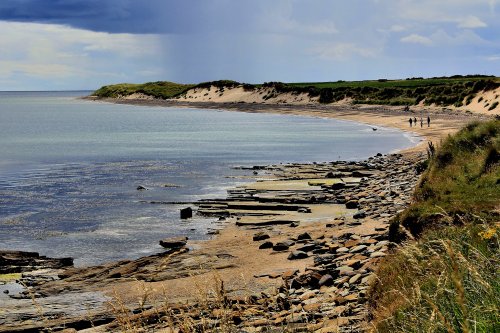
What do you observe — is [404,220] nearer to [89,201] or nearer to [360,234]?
[360,234]

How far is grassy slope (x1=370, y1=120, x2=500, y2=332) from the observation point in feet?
14.5

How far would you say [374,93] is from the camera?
116062 mm

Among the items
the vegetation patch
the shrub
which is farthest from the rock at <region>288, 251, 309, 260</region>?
the shrub

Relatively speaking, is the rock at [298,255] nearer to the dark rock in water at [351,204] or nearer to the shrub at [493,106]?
the dark rock in water at [351,204]

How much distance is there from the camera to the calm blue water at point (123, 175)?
21350 mm

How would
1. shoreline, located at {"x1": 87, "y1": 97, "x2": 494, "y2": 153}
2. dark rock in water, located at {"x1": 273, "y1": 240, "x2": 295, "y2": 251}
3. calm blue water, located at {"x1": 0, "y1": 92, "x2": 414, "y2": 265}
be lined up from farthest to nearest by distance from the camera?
1. shoreline, located at {"x1": 87, "y1": 97, "x2": 494, "y2": 153}
2. calm blue water, located at {"x1": 0, "y1": 92, "x2": 414, "y2": 265}
3. dark rock in water, located at {"x1": 273, "y1": 240, "x2": 295, "y2": 251}

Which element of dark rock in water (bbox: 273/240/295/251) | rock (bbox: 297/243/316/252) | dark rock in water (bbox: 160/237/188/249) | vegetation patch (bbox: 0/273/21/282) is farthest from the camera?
dark rock in water (bbox: 160/237/188/249)

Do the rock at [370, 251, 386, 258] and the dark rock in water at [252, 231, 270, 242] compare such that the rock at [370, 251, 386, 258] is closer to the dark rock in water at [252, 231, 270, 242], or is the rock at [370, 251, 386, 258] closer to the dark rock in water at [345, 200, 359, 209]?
the dark rock in water at [252, 231, 270, 242]

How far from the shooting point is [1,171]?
138 feet

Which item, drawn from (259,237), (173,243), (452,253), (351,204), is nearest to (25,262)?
(173,243)

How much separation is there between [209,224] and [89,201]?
835 centimetres

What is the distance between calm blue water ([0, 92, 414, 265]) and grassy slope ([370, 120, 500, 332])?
9014mm

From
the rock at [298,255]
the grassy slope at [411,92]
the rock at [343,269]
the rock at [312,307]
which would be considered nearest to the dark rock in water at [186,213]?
the rock at [298,255]

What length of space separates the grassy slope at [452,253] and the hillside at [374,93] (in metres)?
52.1
